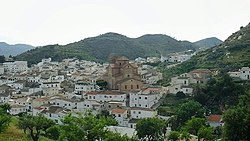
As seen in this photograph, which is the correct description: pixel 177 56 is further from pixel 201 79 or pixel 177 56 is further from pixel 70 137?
pixel 70 137

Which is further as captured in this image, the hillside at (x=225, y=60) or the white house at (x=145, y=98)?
the hillside at (x=225, y=60)

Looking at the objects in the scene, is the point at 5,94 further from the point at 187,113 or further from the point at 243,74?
the point at 243,74

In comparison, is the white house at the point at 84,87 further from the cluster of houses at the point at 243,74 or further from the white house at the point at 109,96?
the cluster of houses at the point at 243,74

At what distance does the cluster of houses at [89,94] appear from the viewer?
184 ft

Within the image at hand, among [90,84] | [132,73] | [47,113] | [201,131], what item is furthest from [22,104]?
[201,131]

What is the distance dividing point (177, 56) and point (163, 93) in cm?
5855

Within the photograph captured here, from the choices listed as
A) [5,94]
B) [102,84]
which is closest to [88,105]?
[102,84]

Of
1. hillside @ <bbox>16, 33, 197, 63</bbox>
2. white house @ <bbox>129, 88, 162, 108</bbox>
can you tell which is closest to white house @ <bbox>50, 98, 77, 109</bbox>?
white house @ <bbox>129, 88, 162, 108</bbox>

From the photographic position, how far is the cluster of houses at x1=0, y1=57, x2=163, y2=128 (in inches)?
2206

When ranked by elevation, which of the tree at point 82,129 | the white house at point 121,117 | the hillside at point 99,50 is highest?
the hillside at point 99,50

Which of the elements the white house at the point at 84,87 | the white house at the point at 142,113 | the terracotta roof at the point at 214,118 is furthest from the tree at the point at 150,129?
the white house at the point at 84,87

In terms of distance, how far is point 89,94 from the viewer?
62.2 m

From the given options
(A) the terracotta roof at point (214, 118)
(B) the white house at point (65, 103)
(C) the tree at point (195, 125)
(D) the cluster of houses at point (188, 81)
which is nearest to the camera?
(C) the tree at point (195, 125)

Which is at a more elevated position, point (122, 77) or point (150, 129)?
point (122, 77)
